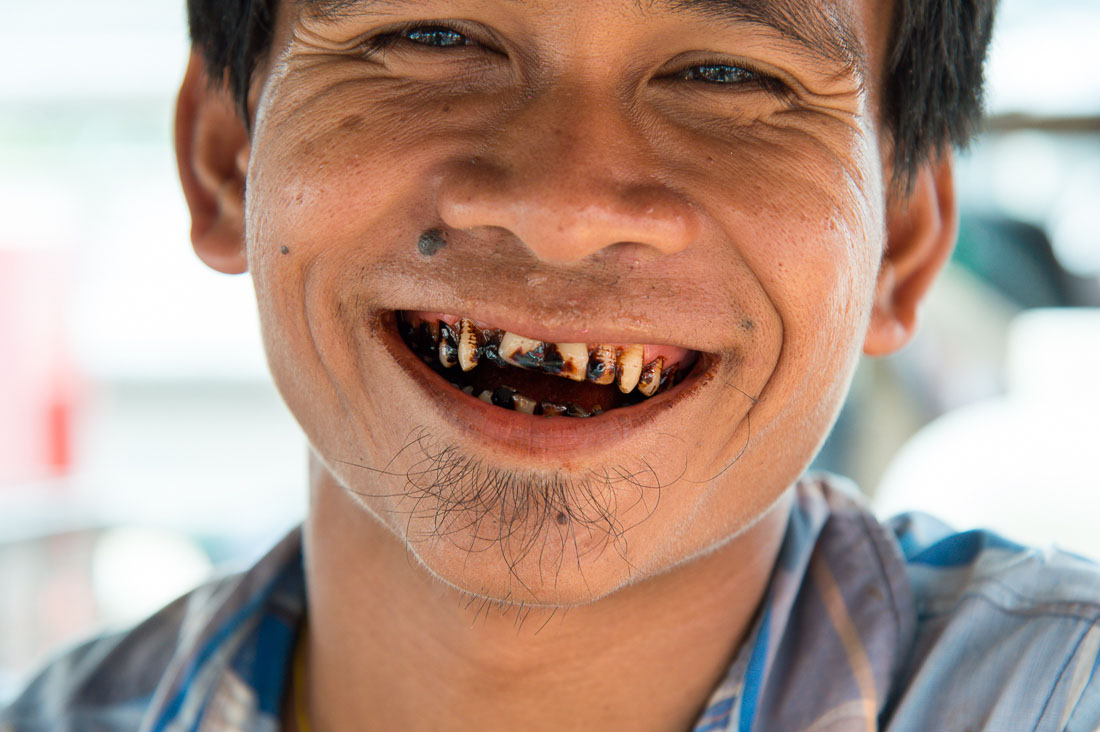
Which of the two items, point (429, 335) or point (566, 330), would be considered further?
point (429, 335)

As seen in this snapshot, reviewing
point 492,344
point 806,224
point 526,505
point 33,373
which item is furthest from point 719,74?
point 33,373

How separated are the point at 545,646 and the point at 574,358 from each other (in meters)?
0.43

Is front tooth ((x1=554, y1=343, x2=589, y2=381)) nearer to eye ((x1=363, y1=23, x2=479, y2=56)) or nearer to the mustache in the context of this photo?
the mustache

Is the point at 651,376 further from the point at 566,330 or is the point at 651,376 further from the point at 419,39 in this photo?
the point at 419,39

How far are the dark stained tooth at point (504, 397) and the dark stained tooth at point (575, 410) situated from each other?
7cm

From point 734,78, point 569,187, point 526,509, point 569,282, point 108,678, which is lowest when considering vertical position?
point 108,678

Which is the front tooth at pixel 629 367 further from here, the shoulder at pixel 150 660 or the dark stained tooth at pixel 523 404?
the shoulder at pixel 150 660

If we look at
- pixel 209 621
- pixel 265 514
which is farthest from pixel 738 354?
pixel 265 514

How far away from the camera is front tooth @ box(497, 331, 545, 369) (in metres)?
1.20

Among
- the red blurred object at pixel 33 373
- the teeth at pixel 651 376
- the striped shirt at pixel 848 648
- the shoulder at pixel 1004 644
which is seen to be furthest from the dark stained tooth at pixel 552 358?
the red blurred object at pixel 33 373

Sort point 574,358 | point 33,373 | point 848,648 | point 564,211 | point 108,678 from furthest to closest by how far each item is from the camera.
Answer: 1. point 33,373
2. point 108,678
3. point 848,648
4. point 574,358
5. point 564,211

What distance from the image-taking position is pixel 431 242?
1.17 m

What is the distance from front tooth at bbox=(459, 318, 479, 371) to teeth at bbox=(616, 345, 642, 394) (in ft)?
0.57

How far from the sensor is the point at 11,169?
698 cm
